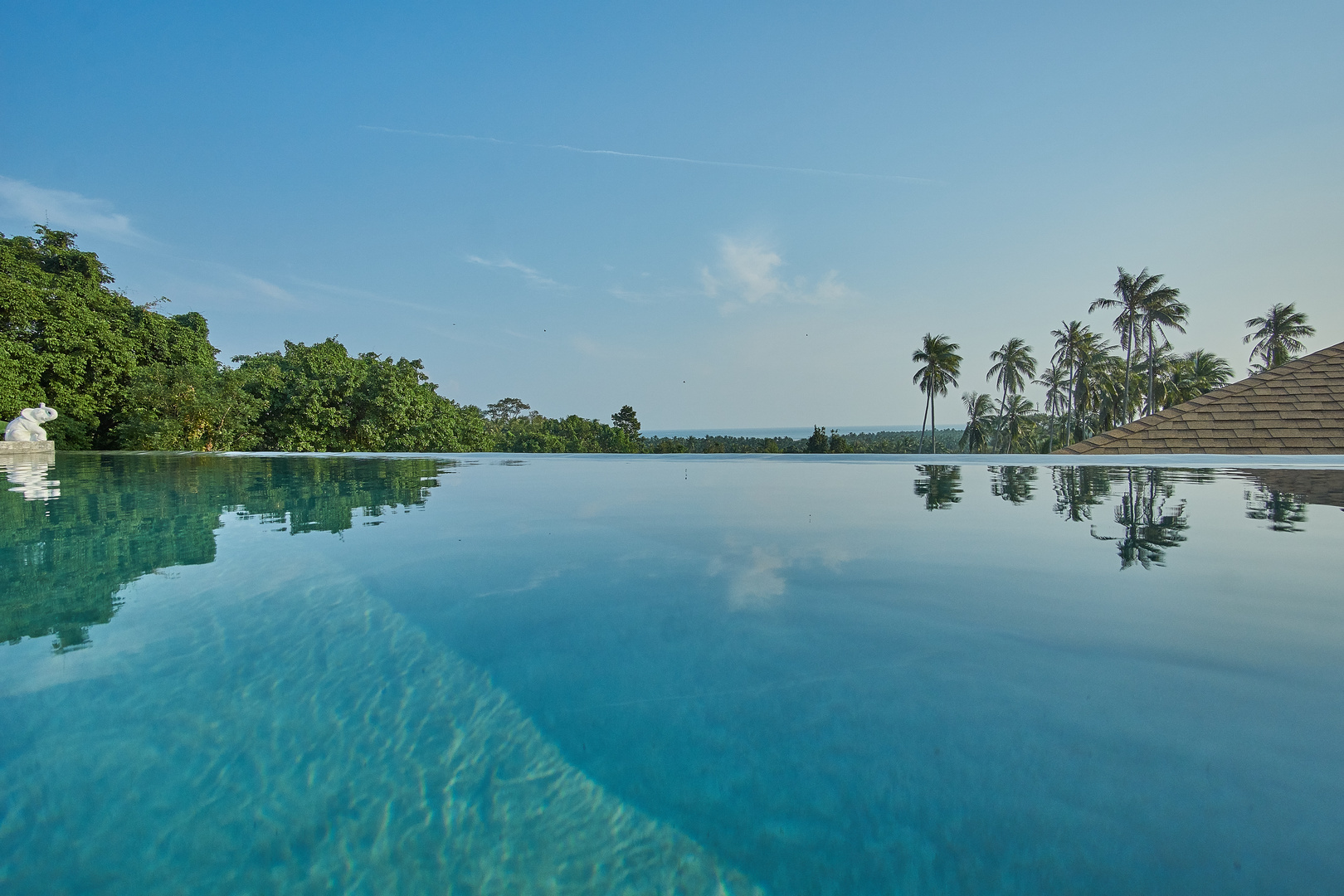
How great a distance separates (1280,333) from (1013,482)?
33562mm

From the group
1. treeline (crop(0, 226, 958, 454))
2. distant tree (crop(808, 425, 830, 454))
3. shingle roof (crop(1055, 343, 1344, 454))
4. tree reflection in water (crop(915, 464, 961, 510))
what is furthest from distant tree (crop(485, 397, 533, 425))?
shingle roof (crop(1055, 343, 1344, 454))

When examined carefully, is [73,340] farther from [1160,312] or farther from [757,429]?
[757,429]

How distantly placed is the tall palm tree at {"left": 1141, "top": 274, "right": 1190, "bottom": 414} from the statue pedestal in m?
42.8

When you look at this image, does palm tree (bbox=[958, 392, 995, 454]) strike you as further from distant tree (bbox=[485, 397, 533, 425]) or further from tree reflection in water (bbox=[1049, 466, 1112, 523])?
tree reflection in water (bbox=[1049, 466, 1112, 523])

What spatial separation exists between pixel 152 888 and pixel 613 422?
29.2 m

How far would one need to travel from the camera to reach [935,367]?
3506 cm

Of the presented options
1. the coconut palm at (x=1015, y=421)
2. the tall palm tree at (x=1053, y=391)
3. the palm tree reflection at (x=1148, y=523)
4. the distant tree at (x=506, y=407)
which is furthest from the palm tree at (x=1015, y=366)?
the palm tree reflection at (x=1148, y=523)

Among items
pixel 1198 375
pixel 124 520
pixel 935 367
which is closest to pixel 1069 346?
pixel 1198 375

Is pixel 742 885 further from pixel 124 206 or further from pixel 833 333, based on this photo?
pixel 124 206

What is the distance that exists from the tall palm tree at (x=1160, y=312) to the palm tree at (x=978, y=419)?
17.0 metres

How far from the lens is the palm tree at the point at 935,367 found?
34562 millimetres

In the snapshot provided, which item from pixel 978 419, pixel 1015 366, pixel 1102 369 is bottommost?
pixel 978 419

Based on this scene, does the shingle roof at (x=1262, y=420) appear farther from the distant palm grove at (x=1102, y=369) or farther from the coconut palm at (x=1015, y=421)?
the coconut palm at (x=1015, y=421)

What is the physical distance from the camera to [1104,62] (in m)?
13.1
